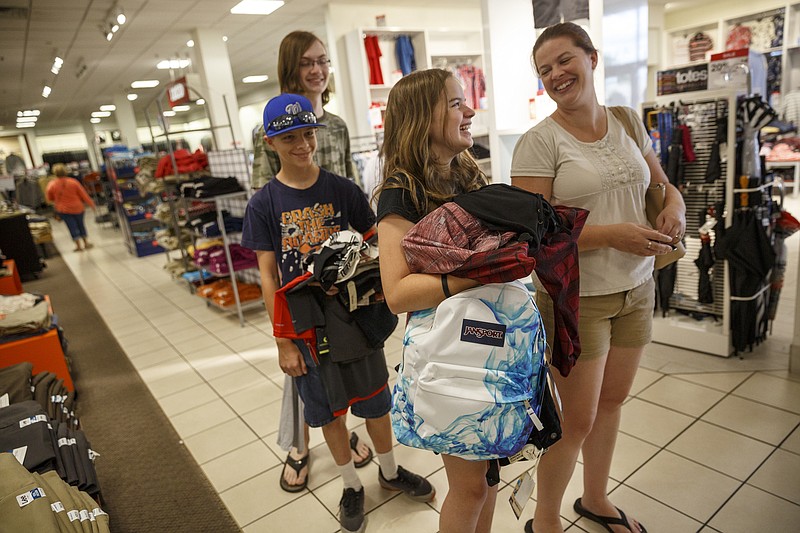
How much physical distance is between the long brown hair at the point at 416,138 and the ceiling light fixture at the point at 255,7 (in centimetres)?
567

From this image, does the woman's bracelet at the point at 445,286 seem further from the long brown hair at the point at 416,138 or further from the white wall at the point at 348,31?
the white wall at the point at 348,31

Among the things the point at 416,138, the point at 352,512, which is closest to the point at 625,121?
the point at 416,138

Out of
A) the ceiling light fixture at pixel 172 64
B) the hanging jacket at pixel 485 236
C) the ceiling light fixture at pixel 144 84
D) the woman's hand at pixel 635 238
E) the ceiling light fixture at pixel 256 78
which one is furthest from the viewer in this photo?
the ceiling light fixture at pixel 256 78

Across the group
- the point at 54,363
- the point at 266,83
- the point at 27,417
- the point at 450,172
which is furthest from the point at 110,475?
the point at 266,83

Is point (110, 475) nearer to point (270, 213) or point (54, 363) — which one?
point (54, 363)

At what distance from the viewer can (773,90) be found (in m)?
7.97

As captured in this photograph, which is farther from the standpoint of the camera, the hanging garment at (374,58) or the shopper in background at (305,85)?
the hanging garment at (374,58)

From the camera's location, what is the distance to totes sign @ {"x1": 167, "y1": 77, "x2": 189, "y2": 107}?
586 centimetres

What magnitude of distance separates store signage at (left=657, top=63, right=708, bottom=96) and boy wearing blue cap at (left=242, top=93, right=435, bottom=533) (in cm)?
230

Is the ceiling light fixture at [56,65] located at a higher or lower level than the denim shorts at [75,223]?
higher

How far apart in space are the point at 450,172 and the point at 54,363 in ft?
11.2

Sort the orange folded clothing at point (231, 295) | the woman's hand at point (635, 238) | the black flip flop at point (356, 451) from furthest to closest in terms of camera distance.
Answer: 1. the orange folded clothing at point (231, 295)
2. the black flip flop at point (356, 451)
3. the woman's hand at point (635, 238)

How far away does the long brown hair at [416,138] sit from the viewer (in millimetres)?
1219

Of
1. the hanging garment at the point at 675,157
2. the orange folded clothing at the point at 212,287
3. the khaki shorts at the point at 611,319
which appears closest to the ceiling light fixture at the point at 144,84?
the orange folded clothing at the point at 212,287
